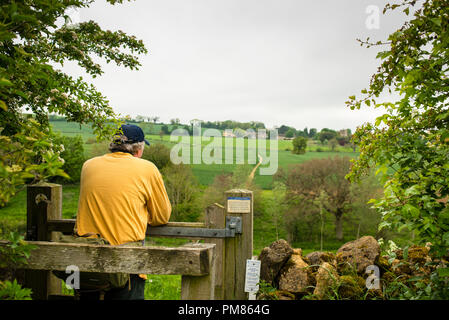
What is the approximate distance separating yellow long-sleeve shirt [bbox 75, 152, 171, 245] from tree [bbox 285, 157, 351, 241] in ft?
128

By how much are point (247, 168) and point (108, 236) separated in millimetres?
46959

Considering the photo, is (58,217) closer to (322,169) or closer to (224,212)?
(224,212)

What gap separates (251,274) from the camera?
153 inches

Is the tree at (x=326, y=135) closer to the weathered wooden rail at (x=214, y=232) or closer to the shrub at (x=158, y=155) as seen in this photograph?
the shrub at (x=158, y=155)

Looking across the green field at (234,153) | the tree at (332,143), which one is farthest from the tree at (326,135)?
the tree at (332,143)

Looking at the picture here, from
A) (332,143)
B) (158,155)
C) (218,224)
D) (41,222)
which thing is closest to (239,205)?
(218,224)

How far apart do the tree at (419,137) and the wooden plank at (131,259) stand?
5.39 ft

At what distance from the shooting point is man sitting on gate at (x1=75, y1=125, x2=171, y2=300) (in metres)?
2.75

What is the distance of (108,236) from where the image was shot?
109 inches

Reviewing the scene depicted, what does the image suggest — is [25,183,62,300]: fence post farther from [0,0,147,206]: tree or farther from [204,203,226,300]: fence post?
[204,203,226,300]: fence post

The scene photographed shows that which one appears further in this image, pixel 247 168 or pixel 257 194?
pixel 247 168

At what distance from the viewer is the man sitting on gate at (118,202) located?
9.02 ft

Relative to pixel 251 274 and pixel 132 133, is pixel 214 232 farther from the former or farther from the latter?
pixel 132 133
